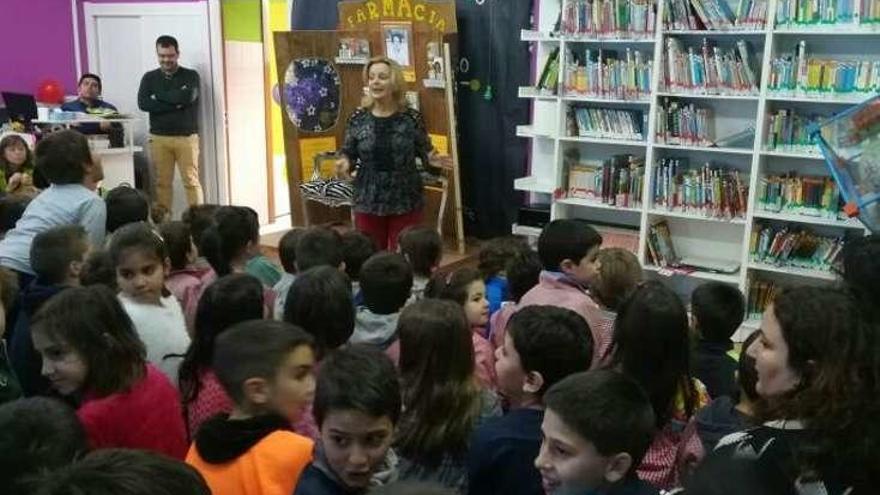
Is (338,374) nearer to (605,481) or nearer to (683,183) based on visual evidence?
→ (605,481)

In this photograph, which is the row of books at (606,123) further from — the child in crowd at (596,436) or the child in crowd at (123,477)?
the child in crowd at (123,477)

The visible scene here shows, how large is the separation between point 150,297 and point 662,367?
4.94ft

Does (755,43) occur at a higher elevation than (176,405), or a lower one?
higher

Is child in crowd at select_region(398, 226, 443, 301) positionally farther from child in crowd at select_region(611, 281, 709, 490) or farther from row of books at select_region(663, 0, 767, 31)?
row of books at select_region(663, 0, 767, 31)

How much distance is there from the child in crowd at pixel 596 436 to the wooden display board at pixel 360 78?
4.66 meters

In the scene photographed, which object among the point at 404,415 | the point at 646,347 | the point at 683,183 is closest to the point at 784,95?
the point at 683,183

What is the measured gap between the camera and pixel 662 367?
2039mm

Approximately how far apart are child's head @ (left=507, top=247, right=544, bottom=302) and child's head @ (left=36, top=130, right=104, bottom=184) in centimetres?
174

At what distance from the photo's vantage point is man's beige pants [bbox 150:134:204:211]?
7414mm

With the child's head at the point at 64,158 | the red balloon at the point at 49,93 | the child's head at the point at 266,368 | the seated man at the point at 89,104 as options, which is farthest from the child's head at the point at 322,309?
Result: the red balloon at the point at 49,93

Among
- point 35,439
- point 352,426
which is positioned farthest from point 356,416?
point 35,439

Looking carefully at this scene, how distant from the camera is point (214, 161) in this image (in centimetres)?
788

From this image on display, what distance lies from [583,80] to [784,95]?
1260 mm

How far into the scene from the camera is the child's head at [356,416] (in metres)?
1.53
